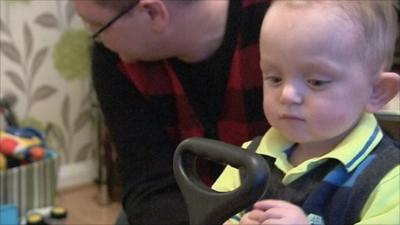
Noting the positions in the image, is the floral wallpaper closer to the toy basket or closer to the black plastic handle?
the toy basket

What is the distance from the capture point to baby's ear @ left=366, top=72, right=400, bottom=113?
759 mm

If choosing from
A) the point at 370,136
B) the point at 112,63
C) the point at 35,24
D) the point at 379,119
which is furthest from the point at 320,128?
the point at 35,24

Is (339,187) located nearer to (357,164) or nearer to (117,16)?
(357,164)

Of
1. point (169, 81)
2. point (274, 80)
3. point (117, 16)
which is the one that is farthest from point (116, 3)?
point (274, 80)

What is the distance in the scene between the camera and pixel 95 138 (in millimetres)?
2652

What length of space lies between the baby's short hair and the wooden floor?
1646 mm

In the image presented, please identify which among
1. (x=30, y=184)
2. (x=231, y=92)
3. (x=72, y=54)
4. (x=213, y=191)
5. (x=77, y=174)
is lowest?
(x=77, y=174)

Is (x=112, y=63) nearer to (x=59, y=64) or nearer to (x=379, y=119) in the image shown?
(x=379, y=119)

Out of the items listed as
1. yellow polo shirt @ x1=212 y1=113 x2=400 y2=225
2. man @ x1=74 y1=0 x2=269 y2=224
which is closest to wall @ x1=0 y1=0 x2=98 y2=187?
man @ x1=74 y1=0 x2=269 y2=224

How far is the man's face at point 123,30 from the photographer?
1098 millimetres

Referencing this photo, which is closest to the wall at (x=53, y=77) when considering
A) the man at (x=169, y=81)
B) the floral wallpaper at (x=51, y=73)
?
the floral wallpaper at (x=51, y=73)

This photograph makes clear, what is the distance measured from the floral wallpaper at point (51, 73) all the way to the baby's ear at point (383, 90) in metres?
1.84

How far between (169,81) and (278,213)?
526 mm

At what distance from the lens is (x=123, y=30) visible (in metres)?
1.10
